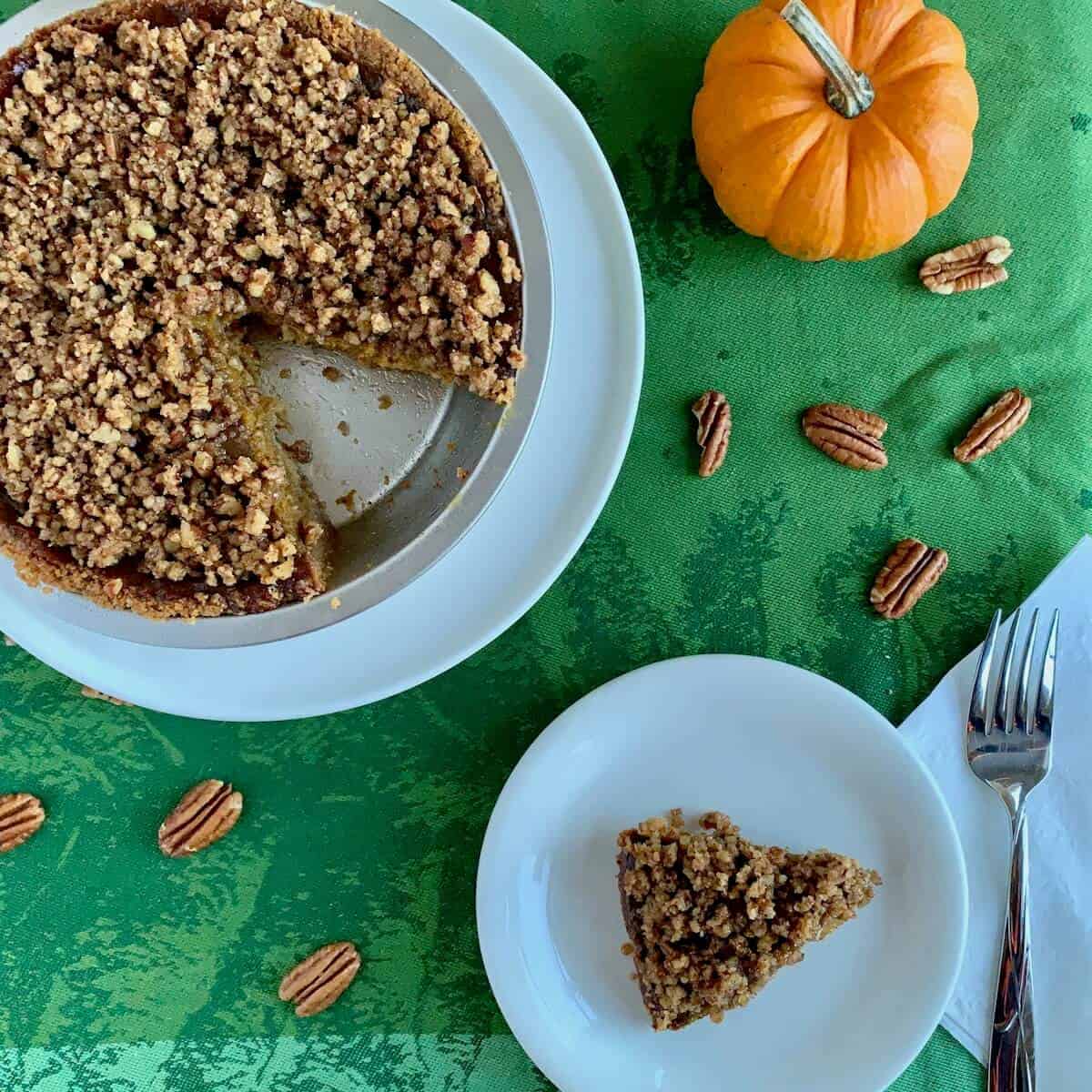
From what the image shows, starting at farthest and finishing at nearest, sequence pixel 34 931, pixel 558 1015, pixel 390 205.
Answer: pixel 34 931 → pixel 558 1015 → pixel 390 205

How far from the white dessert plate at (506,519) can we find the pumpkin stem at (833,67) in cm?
37

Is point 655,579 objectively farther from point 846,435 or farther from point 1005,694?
point 1005,694

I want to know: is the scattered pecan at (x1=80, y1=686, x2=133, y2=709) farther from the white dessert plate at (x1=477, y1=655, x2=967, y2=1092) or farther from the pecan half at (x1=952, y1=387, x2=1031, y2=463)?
the pecan half at (x1=952, y1=387, x2=1031, y2=463)

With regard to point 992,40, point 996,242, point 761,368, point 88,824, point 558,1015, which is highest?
point 992,40

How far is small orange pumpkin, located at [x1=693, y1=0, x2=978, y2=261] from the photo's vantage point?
5.49ft

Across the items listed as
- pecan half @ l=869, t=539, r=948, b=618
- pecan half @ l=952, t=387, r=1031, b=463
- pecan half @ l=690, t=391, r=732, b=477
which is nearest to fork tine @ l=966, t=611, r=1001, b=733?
pecan half @ l=869, t=539, r=948, b=618

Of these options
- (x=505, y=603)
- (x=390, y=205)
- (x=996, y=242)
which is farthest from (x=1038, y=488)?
(x=390, y=205)

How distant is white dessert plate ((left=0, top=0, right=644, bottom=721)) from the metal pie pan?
0.48 ft

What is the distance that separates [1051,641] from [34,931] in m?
2.03

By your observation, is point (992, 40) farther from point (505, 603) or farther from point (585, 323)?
point (505, 603)

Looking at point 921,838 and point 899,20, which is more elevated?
point 899,20

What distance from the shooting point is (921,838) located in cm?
180

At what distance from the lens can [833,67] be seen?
1609mm

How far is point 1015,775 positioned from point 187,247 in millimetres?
1675
